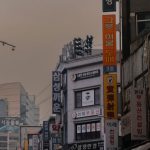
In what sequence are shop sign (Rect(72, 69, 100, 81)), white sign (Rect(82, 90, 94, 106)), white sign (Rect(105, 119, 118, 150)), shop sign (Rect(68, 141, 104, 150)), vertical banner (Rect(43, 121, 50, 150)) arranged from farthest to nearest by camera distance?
1. vertical banner (Rect(43, 121, 50, 150))
2. shop sign (Rect(72, 69, 100, 81))
3. white sign (Rect(82, 90, 94, 106))
4. shop sign (Rect(68, 141, 104, 150))
5. white sign (Rect(105, 119, 118, 150))

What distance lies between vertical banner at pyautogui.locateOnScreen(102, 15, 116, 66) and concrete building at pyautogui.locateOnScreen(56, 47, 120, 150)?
73.6ft

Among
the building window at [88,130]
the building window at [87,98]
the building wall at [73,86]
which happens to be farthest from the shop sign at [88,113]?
the building window at [88,130]

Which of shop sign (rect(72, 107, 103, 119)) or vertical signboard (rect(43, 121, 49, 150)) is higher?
shop sign (rect(72, 107, 103, 119))

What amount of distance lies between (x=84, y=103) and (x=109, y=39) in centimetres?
2656

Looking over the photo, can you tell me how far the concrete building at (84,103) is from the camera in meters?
64.7

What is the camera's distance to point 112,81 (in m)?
41.1

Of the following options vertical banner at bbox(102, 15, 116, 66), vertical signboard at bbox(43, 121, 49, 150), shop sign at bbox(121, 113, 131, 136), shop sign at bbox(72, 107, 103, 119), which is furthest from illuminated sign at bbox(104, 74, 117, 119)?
vertical signboard at bbox(43, 121, 49, 150)

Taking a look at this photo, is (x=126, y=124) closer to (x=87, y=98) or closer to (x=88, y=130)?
(x=88, y=130)

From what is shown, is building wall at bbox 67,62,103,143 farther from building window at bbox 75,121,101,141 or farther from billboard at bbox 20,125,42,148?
billboard at bbox 20,125,42,148

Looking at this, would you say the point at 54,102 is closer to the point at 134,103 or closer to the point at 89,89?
the point at 89,89

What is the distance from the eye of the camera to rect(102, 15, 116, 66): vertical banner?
128 feet

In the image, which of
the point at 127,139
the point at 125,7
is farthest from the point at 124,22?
the point at 127,139

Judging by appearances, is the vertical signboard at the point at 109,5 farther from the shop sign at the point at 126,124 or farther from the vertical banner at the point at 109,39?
the shop sign at the point at 126,124

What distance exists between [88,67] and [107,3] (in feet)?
87.2
